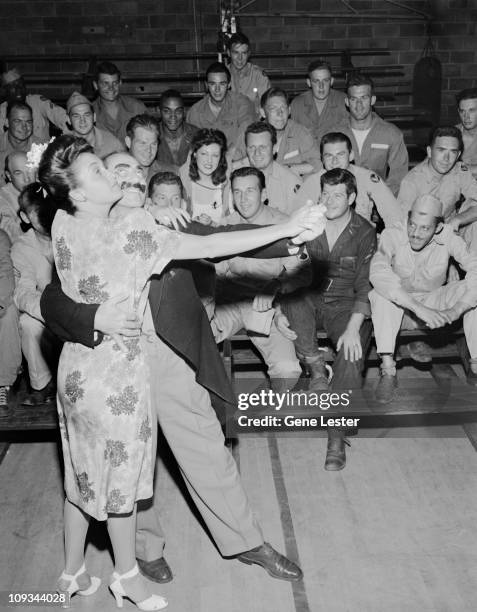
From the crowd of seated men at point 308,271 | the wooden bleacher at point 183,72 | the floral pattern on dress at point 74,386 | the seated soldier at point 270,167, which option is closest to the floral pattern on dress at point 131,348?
the floral pattern on dress at point 74,386

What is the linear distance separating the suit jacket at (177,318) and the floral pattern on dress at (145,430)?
0.24m

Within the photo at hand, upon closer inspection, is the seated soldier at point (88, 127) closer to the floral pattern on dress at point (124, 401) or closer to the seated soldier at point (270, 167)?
the seated soldier at point (270, 167)

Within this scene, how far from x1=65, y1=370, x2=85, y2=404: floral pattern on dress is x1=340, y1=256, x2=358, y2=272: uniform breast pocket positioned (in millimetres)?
1989

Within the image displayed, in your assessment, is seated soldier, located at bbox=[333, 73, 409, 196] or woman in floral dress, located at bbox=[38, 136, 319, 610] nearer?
woman in floral dress, located at bbox=[38, 136, 319, 610]

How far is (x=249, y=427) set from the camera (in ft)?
13.1

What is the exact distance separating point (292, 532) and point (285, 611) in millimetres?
475

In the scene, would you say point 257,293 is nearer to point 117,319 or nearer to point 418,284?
point 418,284

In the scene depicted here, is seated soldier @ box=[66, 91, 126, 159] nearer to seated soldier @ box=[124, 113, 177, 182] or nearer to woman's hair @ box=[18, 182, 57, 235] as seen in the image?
seated soldier @ box=[124, 113, 177, 182]

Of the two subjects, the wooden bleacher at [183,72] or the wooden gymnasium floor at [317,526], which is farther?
the wooden bleacher at [183,72]

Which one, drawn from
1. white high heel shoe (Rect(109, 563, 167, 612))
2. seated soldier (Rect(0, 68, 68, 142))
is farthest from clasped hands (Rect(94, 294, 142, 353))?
seated soldier (Rect(0, 68, 68, 142))

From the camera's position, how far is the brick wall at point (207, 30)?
330 inches

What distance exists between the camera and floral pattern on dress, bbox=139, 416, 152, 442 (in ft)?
8.45

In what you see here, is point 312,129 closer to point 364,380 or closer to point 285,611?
point 364,380

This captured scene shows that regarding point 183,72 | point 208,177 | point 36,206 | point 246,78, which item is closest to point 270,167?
point 208,177
